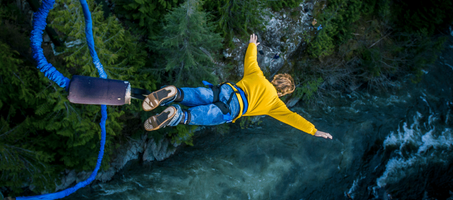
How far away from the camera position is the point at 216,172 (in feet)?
24.5

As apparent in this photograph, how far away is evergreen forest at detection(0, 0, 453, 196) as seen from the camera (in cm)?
462

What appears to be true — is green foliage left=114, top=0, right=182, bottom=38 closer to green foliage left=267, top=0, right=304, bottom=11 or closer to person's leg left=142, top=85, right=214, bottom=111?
person's leg left=142, top=85, right=214, bottom=111

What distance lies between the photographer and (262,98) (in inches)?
141

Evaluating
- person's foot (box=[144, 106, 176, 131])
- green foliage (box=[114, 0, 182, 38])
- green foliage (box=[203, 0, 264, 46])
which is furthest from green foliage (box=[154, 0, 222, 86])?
person's foot (box=[144, 106, 176, 131])

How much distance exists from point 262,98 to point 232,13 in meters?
4.28

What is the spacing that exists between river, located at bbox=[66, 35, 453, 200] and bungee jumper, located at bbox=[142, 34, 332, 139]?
4585 mm

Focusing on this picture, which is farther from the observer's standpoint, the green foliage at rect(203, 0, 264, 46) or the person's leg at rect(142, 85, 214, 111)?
the green foliage at rect(203, 0, 264, 46)

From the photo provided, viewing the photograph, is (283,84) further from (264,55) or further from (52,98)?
(52,98)

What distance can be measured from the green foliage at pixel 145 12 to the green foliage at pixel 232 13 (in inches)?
46.0

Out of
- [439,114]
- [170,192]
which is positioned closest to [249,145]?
[170,192]

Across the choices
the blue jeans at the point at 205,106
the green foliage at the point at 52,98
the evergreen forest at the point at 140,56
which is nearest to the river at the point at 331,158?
the evergreen forest at the point at 140,56

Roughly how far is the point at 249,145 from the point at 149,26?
5.61 meters

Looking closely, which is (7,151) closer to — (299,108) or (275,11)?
(275,11)

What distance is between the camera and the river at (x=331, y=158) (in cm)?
720
